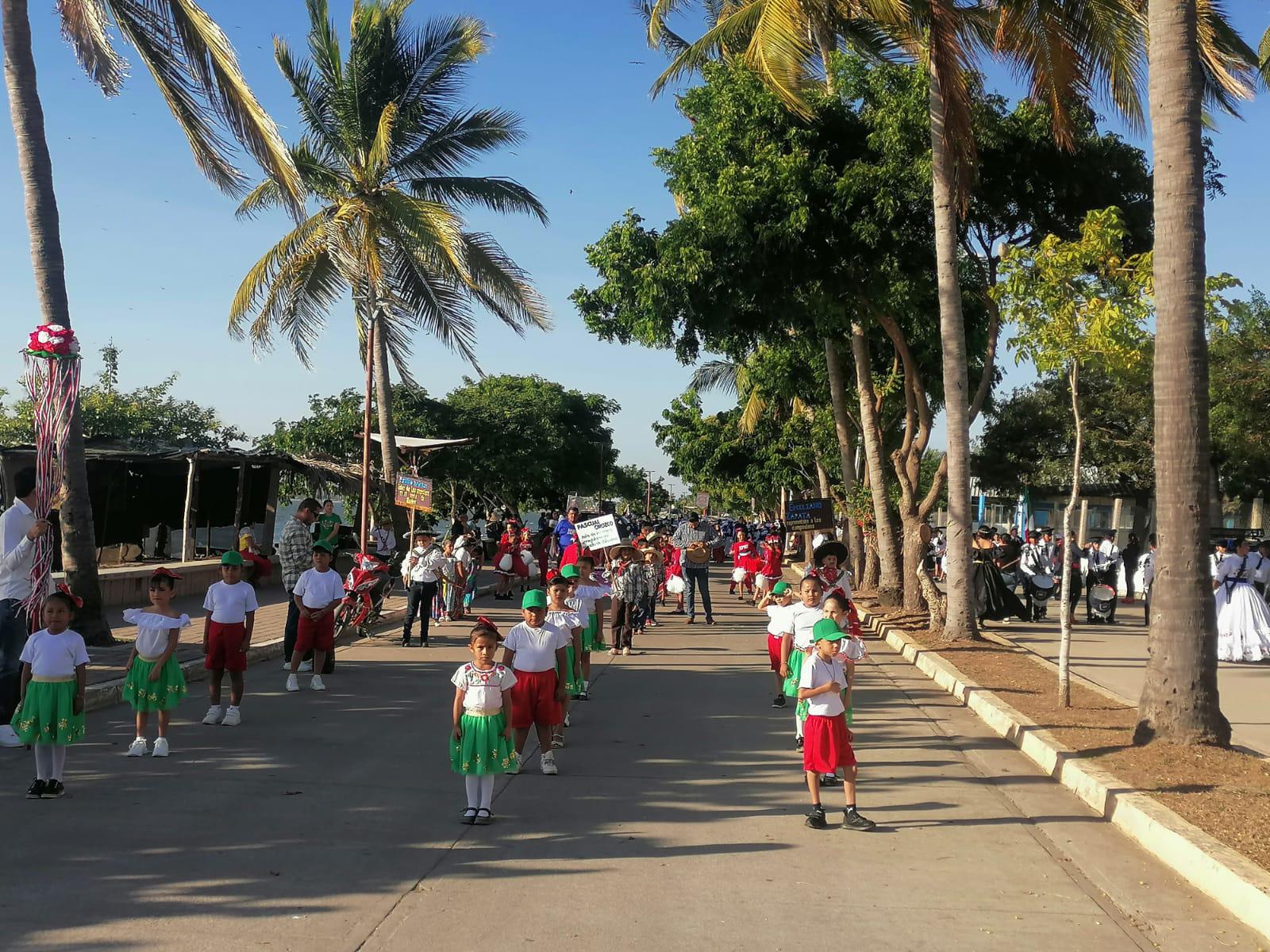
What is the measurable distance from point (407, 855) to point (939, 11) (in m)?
12.7

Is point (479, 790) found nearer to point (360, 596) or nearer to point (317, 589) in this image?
point (317, 589)

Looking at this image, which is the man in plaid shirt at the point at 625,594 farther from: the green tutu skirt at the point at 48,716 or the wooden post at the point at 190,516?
the wooden post at the point at 190,516

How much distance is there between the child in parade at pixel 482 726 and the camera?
22.2 ft

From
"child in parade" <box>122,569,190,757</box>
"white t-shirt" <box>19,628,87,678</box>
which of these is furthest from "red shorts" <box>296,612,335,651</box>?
"white t-shirt" <box>19,628,87,678</box>

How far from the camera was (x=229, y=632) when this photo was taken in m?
9.62

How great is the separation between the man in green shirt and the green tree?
853 cm

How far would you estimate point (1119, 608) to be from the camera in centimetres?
2564

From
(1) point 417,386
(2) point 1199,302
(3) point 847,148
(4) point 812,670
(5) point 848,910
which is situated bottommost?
(5) point 848,910

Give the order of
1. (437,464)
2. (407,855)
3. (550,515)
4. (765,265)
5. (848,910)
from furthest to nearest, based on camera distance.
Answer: (550,515)
(437,464)
(765,265)
(407,855)
(848,910)

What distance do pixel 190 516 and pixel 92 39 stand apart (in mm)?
11241

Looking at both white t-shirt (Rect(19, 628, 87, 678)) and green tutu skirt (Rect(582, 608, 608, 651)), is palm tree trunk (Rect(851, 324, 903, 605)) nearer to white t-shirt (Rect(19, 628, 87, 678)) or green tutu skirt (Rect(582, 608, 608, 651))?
green tutu skirt (Rect(582, 608, 608, 651))

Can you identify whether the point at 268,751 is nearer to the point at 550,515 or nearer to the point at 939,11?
the point at 939,11

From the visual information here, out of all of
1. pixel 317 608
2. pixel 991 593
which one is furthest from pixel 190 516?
pixel 991 593

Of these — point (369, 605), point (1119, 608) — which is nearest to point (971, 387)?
point (1119, 608)
